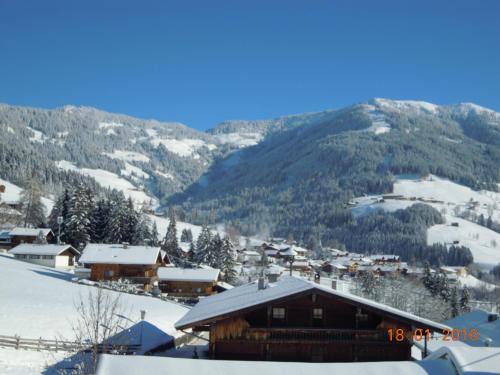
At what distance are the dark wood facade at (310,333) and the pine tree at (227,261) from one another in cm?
6762

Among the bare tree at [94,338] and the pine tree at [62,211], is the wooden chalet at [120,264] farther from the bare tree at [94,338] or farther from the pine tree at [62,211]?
the pine tree at [62,211]

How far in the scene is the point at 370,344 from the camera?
998 inches

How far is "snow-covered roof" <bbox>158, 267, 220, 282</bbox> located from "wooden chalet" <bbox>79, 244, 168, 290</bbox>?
69.6 inches

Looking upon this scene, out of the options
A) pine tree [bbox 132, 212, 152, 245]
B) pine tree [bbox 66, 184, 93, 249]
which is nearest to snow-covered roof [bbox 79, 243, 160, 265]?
pine tree [bbox 66, 184, 93, 249]

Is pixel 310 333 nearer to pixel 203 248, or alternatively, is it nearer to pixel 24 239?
pixel 203 248

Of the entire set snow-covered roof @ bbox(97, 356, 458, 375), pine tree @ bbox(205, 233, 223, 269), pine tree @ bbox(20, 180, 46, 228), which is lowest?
snow-covered roof @ bbox(97, 356, 458, 375)

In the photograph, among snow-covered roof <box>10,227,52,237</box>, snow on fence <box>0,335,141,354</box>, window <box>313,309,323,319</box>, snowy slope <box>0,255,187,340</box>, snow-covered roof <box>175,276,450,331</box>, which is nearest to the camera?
snow-covered roof <box>175,276,450,331</box>

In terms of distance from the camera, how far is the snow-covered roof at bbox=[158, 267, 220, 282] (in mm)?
70438

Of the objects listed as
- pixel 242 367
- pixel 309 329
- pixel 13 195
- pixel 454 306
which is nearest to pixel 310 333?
pixel 309 329

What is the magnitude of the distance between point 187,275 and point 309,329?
48.0 m

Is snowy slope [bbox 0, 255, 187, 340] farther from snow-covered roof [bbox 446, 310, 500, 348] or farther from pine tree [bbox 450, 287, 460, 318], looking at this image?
pine tree [bbox 450, 287, 460, 318]

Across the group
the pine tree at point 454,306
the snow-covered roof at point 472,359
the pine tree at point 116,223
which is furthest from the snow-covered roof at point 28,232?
the snow-covered roof at point 472,359

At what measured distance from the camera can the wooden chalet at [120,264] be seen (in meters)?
66.4

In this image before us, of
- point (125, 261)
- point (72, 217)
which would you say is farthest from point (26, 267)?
point (72, 217)
